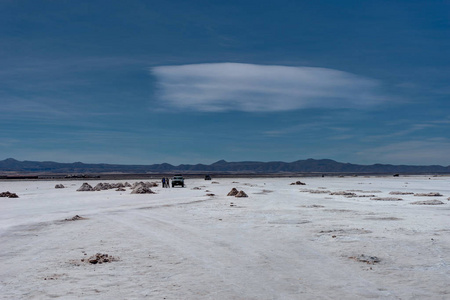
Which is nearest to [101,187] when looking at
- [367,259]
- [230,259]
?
[230,259]

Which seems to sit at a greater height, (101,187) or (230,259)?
(101,187)

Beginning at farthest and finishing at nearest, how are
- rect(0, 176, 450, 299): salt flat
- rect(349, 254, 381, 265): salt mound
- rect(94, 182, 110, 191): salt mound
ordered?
rect(94, 182, 110, 191): salt mound < rect(349, 254, 381, 265): salt mound < rect(0, 176, 450, 299): salt flat

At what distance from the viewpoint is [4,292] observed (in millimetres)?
7938

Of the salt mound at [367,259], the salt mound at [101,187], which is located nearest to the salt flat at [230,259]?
the salt mound at [367,259]

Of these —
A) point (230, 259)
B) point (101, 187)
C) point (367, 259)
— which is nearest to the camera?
point (367, 259)

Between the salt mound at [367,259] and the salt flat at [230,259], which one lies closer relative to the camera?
the salt flat at [230,259]

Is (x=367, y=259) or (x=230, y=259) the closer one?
(x=367, y=259)

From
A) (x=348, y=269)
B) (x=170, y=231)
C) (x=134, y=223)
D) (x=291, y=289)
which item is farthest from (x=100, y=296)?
(x=134, y=223)

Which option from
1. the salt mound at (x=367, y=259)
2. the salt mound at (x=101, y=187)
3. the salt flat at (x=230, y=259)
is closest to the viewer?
the salt flat at (x=230, y=259)

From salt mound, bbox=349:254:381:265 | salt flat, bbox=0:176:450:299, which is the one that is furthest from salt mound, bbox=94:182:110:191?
salt mound, bbox=349:254:381:265

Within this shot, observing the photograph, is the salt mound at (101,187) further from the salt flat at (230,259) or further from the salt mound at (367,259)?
the salt mound at (367,259)

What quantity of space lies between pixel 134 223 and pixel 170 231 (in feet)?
10.5

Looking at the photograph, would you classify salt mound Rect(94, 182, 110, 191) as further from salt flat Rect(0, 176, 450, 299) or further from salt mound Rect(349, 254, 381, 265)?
salt mound Rect(349, 254, 381, 265)

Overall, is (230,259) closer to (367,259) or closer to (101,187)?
(367,259)
